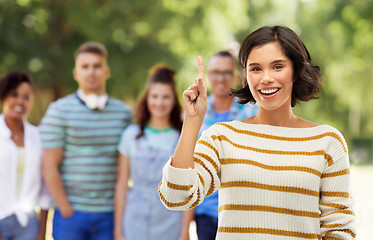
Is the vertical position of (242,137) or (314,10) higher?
(314,10)

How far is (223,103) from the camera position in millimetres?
3770

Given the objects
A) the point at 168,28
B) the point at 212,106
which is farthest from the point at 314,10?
the point at 212,106

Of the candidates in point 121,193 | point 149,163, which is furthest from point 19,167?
point 149,163

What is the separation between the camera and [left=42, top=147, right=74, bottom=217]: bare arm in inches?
153

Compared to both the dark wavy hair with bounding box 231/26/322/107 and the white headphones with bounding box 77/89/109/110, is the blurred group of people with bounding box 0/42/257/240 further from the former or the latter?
the dark wavy hair with bounding box 231/26/322/107

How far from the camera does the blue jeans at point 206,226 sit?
11.5 feet

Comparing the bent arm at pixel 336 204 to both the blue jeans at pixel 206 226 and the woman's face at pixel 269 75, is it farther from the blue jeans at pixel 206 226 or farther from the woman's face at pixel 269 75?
the blue jeans at pixel 206 226

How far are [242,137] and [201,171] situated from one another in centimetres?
26

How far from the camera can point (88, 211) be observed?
392cm

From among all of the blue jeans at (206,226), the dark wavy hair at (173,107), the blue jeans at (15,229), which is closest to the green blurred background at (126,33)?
the dark wavy hair at (173,107)

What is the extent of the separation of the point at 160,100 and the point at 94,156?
2.31ft

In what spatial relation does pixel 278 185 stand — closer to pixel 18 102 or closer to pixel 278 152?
pixel 278 152

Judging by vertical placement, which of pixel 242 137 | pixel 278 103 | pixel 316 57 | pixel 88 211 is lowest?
pixel 88 211

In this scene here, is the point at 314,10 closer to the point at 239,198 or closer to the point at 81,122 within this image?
the point at 81,122
